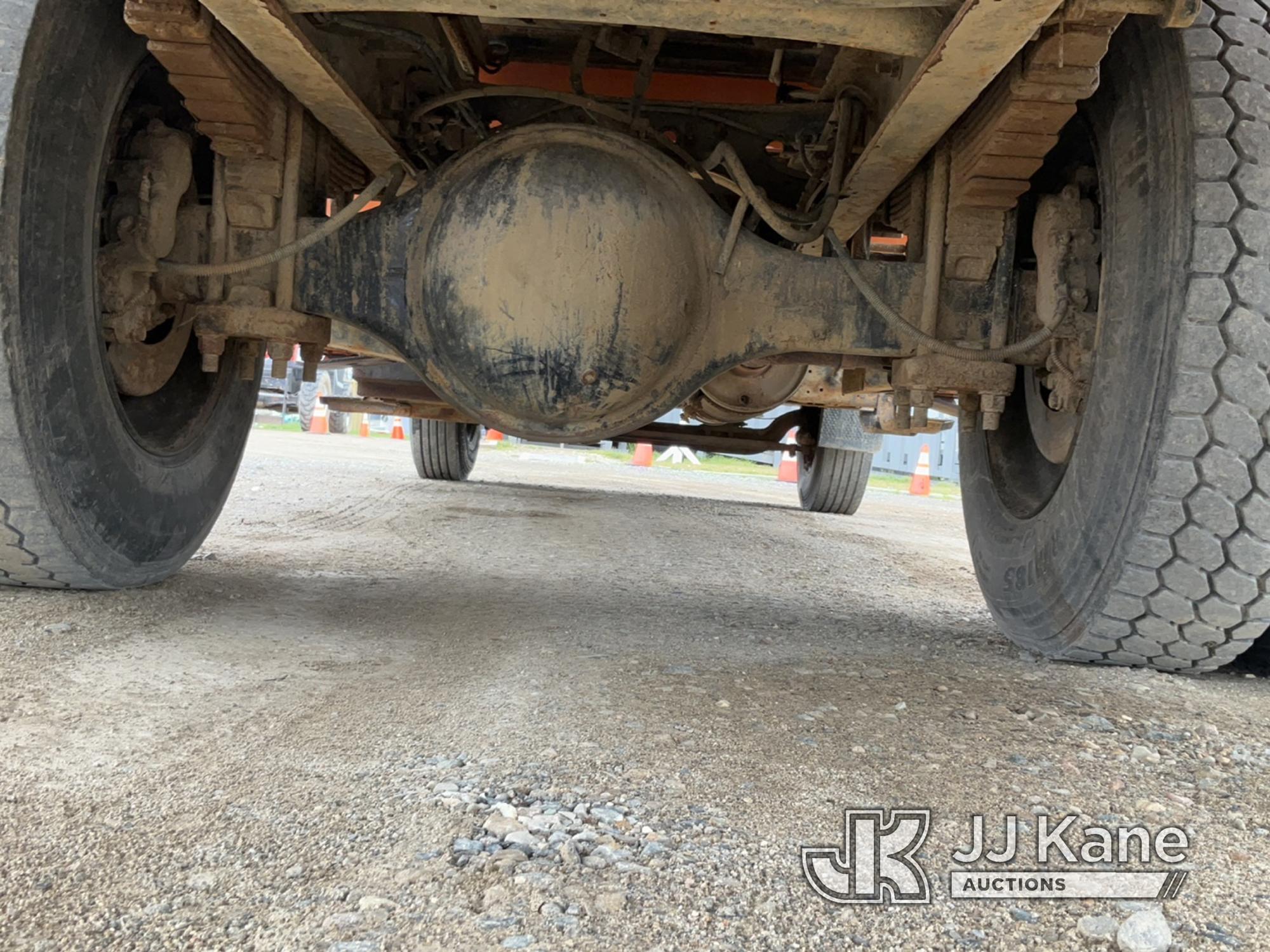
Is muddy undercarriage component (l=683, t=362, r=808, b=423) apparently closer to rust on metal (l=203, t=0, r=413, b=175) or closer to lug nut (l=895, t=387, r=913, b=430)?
lug nut (l=895, t=387, r=913, b=430)

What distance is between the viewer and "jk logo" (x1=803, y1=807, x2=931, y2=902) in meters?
1.01

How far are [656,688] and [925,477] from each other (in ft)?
34.2

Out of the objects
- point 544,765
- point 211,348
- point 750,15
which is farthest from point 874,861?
point 211,348

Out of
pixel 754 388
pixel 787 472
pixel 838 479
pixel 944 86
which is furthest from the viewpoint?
pixel 787 472

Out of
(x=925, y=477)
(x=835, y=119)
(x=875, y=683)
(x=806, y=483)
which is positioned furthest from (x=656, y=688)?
(x=925, y=477)

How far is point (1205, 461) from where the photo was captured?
5.49 feet

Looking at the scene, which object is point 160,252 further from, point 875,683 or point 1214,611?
point 1214,611

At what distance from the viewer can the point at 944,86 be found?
164 centimetres

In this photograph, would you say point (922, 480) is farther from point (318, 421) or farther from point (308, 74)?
point (308, 74)

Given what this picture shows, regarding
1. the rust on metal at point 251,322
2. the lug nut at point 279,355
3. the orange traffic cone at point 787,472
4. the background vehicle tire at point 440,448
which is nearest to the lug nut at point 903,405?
the rust on metal at point 251,322

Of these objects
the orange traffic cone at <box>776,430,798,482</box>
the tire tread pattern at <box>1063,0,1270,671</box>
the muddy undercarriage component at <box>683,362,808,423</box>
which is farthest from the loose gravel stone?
the orange traffic cone at <box>776,430,798,482</box>

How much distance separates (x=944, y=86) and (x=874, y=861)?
1265 mm

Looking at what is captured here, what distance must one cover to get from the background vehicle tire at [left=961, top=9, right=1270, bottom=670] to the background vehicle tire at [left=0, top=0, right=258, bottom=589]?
198cm

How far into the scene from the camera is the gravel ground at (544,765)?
0.93 meters
